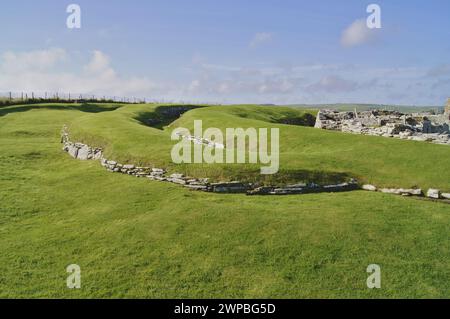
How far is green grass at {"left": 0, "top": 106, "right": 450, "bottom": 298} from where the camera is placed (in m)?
12.9

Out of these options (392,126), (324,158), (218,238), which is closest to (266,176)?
(324,158)

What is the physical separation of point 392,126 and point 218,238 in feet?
99.6

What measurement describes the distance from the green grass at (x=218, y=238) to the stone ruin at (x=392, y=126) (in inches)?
429

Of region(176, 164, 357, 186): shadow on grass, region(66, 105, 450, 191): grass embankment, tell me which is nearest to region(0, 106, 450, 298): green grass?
region(66, 105, 450, 191): grass embankment

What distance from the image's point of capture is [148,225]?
1670cm

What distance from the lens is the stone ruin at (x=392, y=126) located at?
113 ft

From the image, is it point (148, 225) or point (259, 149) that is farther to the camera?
point (259, 149)

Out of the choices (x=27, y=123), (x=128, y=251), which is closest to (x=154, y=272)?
(x=128, y=251)

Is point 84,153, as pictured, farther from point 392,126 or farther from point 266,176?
point 392,126

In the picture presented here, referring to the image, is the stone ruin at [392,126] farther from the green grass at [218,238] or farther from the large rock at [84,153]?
the large rock at [84,153]

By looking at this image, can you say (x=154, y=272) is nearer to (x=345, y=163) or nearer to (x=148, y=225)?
(x=148, y=225)

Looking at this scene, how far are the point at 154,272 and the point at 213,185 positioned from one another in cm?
778

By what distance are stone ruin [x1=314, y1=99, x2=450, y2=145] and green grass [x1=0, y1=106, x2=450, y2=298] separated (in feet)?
35.7

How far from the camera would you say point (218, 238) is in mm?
15500
